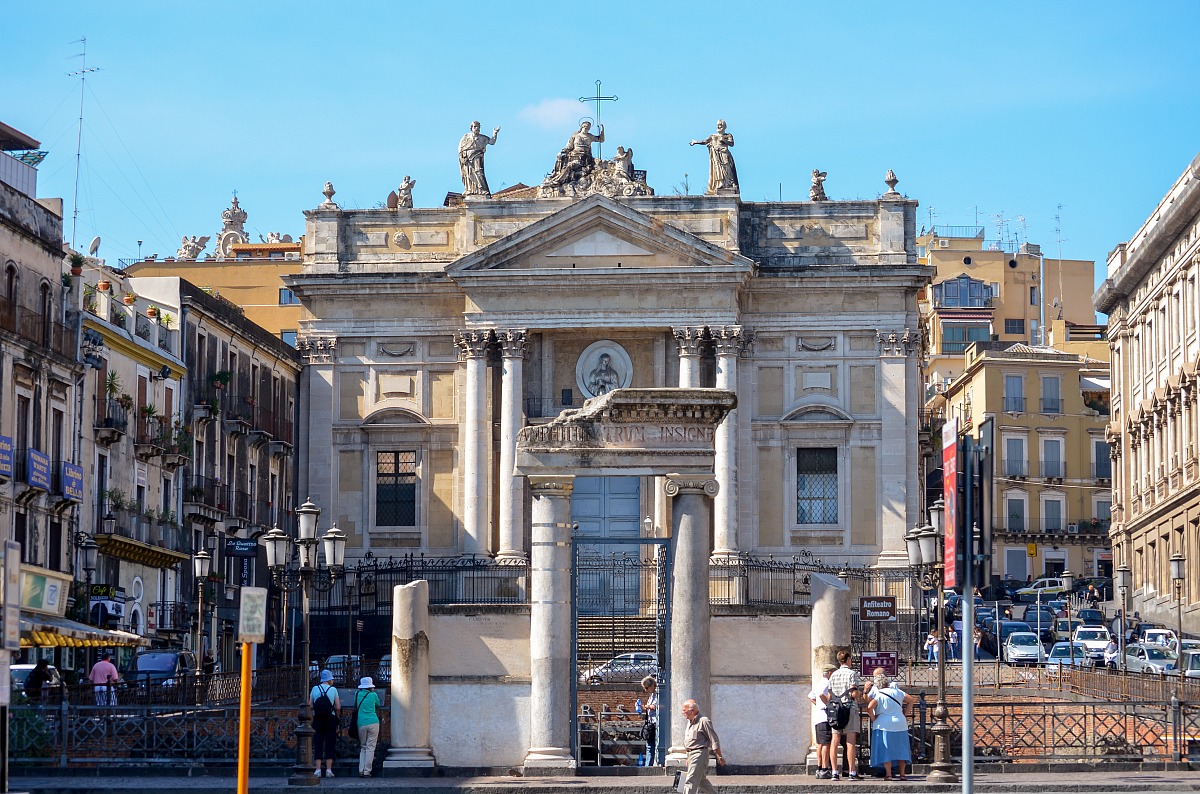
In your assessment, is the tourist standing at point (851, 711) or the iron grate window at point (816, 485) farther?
the iron grate window at point (816, 485)

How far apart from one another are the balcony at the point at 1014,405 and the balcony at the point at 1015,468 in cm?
216

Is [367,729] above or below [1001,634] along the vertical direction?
below

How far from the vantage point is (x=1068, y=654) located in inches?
2215

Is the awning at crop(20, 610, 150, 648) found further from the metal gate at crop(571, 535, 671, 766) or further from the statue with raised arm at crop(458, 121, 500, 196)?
the statue with raised arm at crop(458, 121, 500, 196)

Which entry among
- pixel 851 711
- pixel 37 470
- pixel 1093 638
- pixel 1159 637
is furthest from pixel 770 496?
pixel 851 711

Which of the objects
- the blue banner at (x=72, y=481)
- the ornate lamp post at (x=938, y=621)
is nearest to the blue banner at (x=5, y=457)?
the blue banner at (x=72, y=481)

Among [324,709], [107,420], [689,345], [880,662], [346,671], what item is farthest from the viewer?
[689,345]

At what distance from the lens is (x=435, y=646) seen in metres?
31.3

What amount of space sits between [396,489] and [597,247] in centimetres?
946

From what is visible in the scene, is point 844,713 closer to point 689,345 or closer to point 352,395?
point 689,345

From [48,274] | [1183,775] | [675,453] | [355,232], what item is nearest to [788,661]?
[675,453]

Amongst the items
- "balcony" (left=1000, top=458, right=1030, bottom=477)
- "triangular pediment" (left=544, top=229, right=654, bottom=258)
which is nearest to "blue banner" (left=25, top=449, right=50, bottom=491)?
"triangular pediment" (left=544, top=229, right=654, bottom=258)

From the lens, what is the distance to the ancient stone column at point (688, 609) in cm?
3058

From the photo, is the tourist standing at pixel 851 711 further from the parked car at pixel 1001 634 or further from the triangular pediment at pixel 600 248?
the triangular pediment at pixel 600 248
